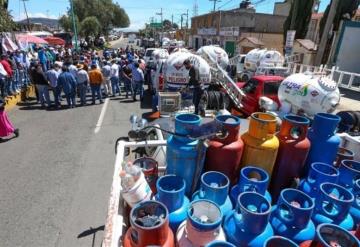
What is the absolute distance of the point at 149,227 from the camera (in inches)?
82.7

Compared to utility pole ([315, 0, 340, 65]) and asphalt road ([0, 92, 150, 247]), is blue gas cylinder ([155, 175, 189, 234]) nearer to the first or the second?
asphalt road ([0, 92, 150, 247])

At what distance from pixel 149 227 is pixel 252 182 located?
106 centimetres

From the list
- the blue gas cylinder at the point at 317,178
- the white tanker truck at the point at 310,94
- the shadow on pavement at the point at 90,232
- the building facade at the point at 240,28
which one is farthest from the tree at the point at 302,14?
the shadow on pavement at the point at 90,232

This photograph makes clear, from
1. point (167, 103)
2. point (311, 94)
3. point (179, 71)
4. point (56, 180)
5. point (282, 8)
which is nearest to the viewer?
point (311, 94)

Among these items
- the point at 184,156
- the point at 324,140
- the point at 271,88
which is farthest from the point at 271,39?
the point at 184,156

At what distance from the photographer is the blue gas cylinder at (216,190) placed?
254 cm

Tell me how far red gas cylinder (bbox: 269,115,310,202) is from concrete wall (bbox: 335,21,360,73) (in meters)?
17.6

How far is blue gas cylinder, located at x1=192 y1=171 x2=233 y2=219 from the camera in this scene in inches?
100.0

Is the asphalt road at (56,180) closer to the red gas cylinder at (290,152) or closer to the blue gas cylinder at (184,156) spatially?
the blue gas cylinder at (184,156)

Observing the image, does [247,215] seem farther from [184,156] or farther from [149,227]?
[184,156]

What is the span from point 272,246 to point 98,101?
1249cm

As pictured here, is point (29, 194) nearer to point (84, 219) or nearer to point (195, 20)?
point (84, 219)

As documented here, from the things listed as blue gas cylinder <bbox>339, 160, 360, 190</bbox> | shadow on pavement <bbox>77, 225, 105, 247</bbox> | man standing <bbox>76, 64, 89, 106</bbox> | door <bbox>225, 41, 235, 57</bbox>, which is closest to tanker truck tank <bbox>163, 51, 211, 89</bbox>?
man standing <bbox>76, 64, 89, 106</bbox>

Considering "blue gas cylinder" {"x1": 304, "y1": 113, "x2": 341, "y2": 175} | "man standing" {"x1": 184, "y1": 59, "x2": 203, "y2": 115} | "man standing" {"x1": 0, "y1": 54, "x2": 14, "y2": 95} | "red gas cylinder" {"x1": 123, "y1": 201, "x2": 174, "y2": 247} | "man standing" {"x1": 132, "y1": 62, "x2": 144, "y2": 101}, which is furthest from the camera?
"man standing" {"x1": 132, "y1": 62, "x2": 144, "y2": 101}
